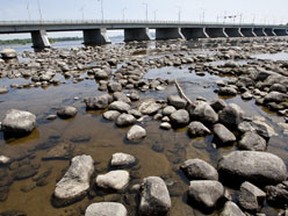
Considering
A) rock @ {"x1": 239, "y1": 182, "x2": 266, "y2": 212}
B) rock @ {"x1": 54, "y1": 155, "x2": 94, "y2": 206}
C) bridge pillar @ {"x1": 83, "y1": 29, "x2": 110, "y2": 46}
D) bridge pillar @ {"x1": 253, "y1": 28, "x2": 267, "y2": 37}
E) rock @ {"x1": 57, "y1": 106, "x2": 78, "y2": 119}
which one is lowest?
bridge pillar @ {"x1": 253, "y1": 28, "x2": 267, "y2": 37}

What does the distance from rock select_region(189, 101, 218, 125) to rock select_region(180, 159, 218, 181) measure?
264 centimetres

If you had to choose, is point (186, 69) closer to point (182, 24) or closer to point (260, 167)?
point (260, 167)

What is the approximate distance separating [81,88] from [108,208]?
9798 mm

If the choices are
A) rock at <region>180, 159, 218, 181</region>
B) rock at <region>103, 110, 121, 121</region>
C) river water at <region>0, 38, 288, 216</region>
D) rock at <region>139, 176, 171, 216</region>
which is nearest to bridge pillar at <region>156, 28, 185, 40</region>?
river water at <region>0, 38, 288, 216</region>

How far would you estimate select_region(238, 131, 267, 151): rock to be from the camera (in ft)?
18.7

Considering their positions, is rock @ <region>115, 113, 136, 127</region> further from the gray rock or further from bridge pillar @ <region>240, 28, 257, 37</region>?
bridge pillar @ <region>240, 28, 257, 37</region>

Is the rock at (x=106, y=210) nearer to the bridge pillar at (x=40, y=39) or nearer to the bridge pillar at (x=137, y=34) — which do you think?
the bridge pillar at (x=40, y=39)

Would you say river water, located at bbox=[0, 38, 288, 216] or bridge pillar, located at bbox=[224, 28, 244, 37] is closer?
river water, located at bbox=[0, 38, 288, 216]

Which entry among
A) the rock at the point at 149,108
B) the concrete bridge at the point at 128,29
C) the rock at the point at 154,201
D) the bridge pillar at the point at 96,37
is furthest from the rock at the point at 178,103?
the bridge pillar at the point at 96,37

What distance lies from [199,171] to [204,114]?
294 centimetres

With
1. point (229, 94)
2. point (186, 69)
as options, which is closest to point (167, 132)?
point (229, 94)

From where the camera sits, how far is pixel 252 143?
5773 mm

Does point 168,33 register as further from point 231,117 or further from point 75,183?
point 75,183

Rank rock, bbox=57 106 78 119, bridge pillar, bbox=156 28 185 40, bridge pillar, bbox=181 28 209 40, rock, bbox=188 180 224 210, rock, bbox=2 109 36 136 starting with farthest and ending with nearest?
bridge pillar, bbox=181 28 209 40, bridge pillar, bbox=156 28 185 40, rock, bbox=57 106 78 119, rock, bbox=2 109 36 136, rock, bbox=188 180 224 210
